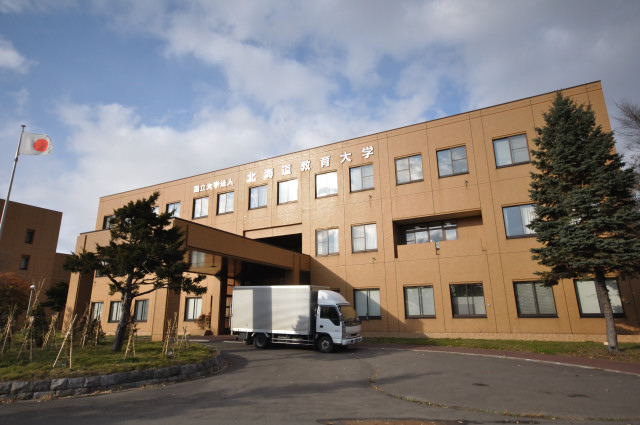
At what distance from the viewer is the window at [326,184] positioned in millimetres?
24844

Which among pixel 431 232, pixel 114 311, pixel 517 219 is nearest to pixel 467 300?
pixel 431 232

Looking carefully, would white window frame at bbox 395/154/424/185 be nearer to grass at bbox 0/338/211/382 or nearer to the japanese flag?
grass at bbox 0/338/211/382

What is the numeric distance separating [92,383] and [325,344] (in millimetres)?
9492

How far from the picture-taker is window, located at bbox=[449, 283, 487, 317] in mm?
19492

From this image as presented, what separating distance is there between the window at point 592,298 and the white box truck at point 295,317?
10.6 meters

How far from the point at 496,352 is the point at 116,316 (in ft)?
90.0

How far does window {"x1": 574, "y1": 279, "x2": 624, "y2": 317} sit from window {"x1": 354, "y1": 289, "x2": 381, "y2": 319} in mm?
10010

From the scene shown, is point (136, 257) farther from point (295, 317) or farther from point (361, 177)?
point (361, 177)

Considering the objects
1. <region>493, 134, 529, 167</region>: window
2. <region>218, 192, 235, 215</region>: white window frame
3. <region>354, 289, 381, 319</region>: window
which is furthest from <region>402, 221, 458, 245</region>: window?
<region>218, 192, 235, 215</region>: white window frame

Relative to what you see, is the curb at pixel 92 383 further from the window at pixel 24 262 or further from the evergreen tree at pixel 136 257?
the window at pixel 24 262

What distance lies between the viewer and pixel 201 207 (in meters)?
29.8

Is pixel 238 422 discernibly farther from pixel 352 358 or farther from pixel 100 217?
pixel 100 217

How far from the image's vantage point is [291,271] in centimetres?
2367

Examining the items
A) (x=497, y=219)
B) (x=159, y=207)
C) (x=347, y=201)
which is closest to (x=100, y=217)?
(x=159, y=207)
